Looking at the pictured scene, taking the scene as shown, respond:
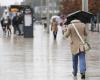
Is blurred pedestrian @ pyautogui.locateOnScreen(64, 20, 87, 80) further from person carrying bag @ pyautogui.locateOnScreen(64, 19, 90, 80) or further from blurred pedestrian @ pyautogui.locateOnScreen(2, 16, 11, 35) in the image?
blurred pedestrian @ pyautogui.locateOnScreen(2, 16, 11, 35)

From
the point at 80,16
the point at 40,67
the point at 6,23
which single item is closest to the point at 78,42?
the point at 80,16

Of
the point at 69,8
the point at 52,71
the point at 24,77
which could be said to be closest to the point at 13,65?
the point at 52,71

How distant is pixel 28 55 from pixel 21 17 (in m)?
19.7

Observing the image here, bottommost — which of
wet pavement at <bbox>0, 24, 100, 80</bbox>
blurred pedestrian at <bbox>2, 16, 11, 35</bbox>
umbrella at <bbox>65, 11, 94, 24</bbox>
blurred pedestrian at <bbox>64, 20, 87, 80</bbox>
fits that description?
blurred pedestrian at <bbox>2, 16, 11, 35</bbox>

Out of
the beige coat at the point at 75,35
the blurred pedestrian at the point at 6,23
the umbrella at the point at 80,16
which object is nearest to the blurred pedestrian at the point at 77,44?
the beige coat at the point at 75,35

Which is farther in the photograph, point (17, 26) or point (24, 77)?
point (17, 26)

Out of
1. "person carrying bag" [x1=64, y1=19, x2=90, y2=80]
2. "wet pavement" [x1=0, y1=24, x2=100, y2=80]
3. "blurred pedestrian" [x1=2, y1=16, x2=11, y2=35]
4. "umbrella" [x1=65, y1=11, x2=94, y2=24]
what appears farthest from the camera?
"blurred pedestrian" [x1=2, y1=16, x2=11, y2=35]

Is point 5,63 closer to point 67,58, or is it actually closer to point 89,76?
point 67,58

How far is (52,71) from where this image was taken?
677 inches

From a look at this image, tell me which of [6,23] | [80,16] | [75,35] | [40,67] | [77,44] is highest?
[80,16]

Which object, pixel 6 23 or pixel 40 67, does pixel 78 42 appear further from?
pixel 6 23

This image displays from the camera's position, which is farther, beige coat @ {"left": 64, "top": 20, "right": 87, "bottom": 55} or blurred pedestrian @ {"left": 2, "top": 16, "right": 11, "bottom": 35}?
blurred pedestrian @ {"left": 2, "top": 16, "right": 11, "bottom": 35}

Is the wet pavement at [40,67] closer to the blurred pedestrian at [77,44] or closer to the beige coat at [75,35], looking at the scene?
the blurred pedestrian at [77,44]

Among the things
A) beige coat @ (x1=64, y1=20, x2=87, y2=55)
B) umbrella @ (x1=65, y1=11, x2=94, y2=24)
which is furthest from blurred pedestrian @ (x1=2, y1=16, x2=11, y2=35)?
beige coat @ (x1=64, y1=20, x2=87, y2=55)
